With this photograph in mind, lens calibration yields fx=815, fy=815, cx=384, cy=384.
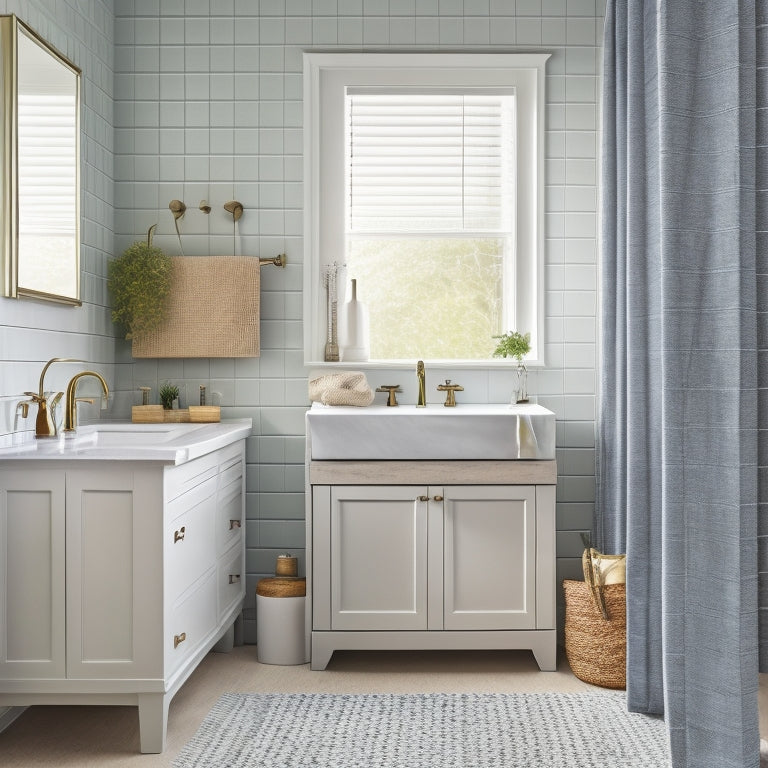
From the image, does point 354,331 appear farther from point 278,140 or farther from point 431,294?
point 278,140

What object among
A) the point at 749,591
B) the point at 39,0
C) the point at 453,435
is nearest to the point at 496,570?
the point at 453,435

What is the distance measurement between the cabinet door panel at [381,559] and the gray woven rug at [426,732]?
29 cm

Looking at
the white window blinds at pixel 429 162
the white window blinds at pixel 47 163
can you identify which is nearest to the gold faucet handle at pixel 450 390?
the white window blinds at pixel 429 162

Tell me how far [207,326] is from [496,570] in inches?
57.7

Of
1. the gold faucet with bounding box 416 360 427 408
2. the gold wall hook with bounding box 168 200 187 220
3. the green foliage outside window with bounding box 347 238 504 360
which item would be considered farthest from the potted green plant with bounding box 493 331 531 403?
the gold wall hook with bounding box 168 200 187 220

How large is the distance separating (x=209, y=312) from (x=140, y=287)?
11.0 inches

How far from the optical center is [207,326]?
3.26m

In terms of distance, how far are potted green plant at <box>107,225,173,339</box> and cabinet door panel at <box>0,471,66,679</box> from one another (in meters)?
1.14

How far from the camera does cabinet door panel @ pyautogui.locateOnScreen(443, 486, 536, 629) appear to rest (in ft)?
9.38

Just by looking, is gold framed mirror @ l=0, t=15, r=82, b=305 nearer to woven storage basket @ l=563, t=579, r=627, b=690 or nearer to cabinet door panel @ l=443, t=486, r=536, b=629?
cabinet door panel @ l=443, t=486, r=536, b=629

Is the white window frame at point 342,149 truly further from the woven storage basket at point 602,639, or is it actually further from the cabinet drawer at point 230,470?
the woven storage basket at point 602,639

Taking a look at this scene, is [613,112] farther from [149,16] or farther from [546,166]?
[149,16]

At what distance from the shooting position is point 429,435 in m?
2.84

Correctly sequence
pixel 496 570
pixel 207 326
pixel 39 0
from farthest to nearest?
1. pixel 207 326
2. pixel 496 570
3. pixel 39 0
